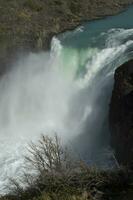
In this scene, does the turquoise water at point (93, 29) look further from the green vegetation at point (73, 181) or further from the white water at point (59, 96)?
the green vegetation at point (73, 181)

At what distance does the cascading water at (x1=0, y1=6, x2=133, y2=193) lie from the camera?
907 inches

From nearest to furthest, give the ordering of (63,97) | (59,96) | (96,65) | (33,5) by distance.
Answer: (96,65)
(63,97)
(59,96)
(33,5)

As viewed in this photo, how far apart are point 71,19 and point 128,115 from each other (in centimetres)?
2084

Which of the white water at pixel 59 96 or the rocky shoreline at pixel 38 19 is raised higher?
the rocky shoreline at pixel 38 19

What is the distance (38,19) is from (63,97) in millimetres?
13132

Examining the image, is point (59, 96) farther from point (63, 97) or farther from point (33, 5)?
point (33, 5)

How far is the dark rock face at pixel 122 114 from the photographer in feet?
60.0

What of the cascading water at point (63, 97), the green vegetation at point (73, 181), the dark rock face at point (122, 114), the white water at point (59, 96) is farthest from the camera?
the white water at point (59, 96)

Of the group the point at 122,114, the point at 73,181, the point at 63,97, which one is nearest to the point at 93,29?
the point at 63,97

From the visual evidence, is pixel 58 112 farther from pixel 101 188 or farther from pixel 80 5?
pixel 80 5

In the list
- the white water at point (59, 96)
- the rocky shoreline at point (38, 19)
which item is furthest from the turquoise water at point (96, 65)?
the rocky shoreline at point (38, 19)

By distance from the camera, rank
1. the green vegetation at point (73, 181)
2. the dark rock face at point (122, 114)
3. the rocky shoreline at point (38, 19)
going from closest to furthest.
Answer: the green vegetation at point (73, 181)
the dark rock face at point (122, 114)
the rocky shoreline at point (38, 19)

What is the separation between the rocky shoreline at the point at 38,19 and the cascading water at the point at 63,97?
Answer: 166 centimetres

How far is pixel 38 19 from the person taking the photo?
38.3 metres
